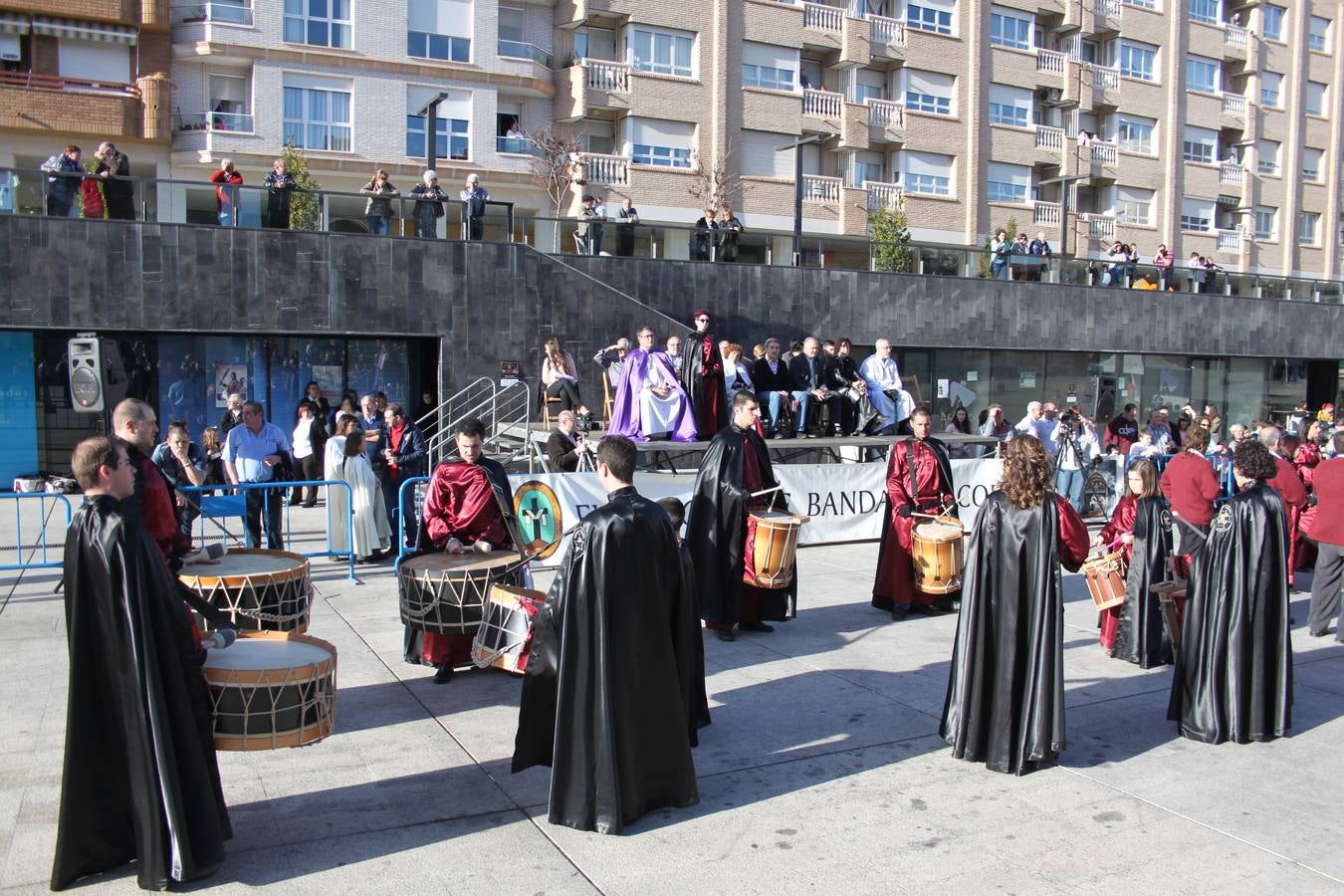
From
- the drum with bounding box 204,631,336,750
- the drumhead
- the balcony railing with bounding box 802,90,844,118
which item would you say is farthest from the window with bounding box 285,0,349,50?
the drum with bounding box 204,631,336,750

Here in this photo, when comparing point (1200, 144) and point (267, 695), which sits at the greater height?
point (1200, 144)

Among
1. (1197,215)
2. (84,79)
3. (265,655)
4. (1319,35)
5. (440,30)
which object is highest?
(1319,35)

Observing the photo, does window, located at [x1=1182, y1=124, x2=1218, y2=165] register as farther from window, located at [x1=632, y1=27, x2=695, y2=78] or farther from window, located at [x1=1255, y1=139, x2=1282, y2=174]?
window, located at [x1=632, y1=27, x2=695, y2=78]

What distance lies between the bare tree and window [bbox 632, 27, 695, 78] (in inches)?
141

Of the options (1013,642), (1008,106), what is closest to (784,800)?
(1013,642)

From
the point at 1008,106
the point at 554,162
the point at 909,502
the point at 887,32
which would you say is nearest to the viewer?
the point at 909,502

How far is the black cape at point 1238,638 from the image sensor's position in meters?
7.16

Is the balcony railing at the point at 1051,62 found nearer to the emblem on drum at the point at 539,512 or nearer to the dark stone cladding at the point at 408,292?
the dark stone cladding at the point at 408,292

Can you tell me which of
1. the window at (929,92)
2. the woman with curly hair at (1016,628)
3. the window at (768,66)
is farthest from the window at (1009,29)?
the woman with curly hair at (1016,628)

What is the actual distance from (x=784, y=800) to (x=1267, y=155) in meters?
51.7

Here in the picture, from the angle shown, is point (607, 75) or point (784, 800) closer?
point (784, 800)

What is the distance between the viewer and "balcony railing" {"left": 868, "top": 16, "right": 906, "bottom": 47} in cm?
3697

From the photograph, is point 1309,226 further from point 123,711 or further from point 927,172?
point 123,711

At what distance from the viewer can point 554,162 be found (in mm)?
31125
